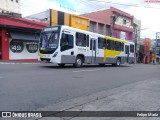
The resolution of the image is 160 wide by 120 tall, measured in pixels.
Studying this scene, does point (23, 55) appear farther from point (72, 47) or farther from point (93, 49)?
point (72, 47)

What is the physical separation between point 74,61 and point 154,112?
41.0 feet

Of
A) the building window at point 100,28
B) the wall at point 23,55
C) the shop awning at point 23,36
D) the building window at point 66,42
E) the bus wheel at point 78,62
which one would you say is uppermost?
the building window at point 100,28

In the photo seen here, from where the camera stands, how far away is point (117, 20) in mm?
47688

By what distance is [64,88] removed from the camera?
340 inches

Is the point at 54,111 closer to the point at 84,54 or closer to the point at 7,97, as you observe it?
the point at 7,97

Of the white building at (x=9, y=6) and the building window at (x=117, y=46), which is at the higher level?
the white building at (x=9, y=6)

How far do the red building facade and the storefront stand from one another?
1886 centimetres

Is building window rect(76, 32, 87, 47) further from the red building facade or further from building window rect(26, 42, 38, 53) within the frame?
the red building facade

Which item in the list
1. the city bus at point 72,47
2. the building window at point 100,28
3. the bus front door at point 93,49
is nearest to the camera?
the city bus at point 72,47

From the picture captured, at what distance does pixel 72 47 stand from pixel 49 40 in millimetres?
1829

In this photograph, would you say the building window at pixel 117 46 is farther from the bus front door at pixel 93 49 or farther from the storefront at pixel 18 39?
the storefront at pixel 18 39

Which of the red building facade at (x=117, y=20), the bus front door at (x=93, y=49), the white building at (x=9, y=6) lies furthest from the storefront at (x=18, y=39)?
the white building at (x=9, y=6)

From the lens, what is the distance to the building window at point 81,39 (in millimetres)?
18078

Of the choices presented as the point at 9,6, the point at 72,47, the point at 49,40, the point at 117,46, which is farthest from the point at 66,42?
the point at 9,6
